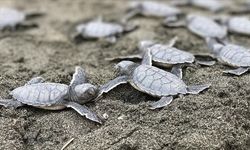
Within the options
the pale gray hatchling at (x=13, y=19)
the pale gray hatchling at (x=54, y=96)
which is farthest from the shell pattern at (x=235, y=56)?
the pale gray hatchling at (x=13, y=19)

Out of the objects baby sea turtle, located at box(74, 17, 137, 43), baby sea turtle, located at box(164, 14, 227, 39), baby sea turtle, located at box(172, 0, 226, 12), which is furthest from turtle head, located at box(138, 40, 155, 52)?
baby sea turtle, located at box(172, 0, 226, 12)

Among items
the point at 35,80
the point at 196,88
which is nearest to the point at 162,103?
the point at 196,88

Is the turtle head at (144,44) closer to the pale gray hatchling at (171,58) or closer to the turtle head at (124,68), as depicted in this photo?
the pale gray hatchling at (171,58)

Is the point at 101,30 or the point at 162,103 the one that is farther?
the point at 101,30

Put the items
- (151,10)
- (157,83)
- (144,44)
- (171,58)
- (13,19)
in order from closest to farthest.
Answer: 1. (157,83)
2. (171,58)
3. (144,44)
4. (13,19)
5. (151,10)

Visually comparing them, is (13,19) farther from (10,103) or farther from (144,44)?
(10,103)

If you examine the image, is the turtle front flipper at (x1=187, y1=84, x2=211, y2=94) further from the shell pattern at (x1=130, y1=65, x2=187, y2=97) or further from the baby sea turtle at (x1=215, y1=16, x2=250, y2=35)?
the baby sea turtle at (x1=215, y1=16, x2=250, y2=35)
